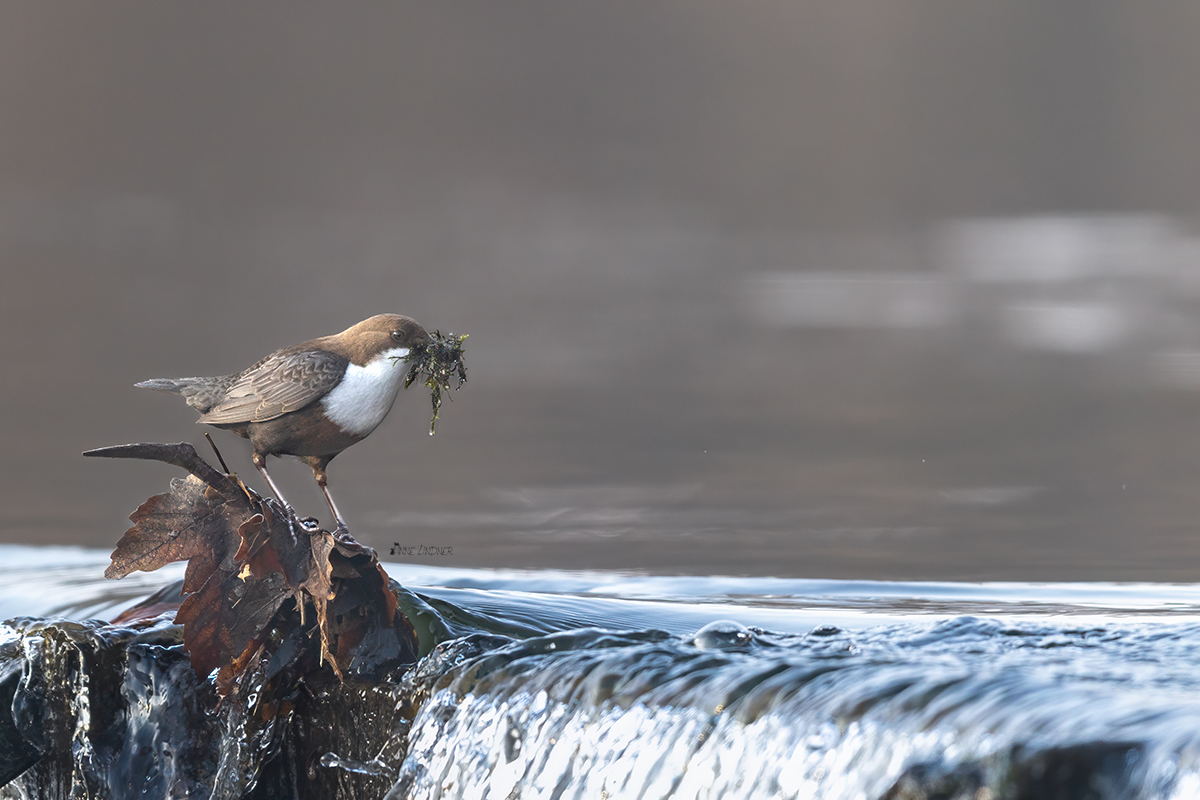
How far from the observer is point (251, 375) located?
87.0 inches

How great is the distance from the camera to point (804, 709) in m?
1.57

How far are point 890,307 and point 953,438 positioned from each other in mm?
7209

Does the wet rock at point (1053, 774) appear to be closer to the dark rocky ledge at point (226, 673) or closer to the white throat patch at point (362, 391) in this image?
the dark rocky ledge at point (226, 673)

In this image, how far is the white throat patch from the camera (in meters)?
2.17

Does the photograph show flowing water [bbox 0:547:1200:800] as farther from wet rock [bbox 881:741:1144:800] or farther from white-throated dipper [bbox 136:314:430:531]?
white-throated dipper [bbox 136:314:430:531]

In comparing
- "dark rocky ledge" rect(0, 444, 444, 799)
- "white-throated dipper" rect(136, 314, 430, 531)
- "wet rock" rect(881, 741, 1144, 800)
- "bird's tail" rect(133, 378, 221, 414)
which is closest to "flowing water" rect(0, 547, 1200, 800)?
"wet rock" rect(881, 741, 1144, 800)

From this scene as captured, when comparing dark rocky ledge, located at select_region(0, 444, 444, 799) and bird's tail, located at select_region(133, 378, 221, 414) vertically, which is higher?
bird's tail, located at select_region(133, 378, 221, 414)

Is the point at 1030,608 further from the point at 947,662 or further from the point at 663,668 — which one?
the point at 663,668

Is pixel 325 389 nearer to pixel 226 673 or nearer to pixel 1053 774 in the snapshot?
pixel 226 673

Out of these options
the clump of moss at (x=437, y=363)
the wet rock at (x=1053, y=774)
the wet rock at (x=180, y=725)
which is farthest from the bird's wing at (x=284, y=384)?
the wet rock at (x=1053, y=774)

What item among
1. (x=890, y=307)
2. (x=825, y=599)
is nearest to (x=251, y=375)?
(x=825, y=599)

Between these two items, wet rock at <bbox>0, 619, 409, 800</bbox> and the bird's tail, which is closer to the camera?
wet rock at <bbox>0, 619, 409, 800</bbox>

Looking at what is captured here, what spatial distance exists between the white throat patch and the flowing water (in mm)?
375

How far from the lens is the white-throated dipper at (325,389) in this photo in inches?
84.9
